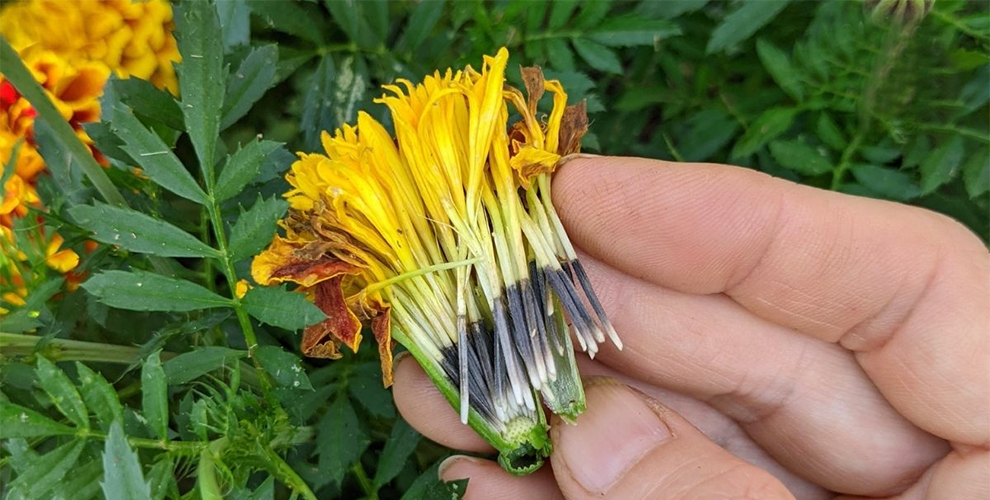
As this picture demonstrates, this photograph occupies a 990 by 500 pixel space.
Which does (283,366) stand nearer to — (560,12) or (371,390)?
(371,390)

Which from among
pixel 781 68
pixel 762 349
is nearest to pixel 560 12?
pixel 781 68

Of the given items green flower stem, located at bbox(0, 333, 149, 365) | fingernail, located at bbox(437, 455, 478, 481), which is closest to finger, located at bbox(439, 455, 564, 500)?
fingernail, located at bbox(437, 455, 478, 481)

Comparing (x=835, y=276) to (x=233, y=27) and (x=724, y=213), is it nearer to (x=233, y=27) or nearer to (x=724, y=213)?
(x=724, y=213)

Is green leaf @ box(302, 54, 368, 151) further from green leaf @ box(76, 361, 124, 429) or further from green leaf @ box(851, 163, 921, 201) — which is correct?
green leaf @ box(851, 163, 921, 201)

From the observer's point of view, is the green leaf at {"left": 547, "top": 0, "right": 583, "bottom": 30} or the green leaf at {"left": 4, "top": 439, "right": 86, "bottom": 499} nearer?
the green leaf at {"left": 4, "top": 439, "right": 86, "bottom": 499}

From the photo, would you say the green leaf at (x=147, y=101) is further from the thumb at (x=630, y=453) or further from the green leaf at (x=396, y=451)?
the thumb at (x=630, y=453)

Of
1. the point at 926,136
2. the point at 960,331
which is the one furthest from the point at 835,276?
the point at 926,136

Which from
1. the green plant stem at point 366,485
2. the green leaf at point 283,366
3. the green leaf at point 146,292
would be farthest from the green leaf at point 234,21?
the green plant stem at point 366,485
